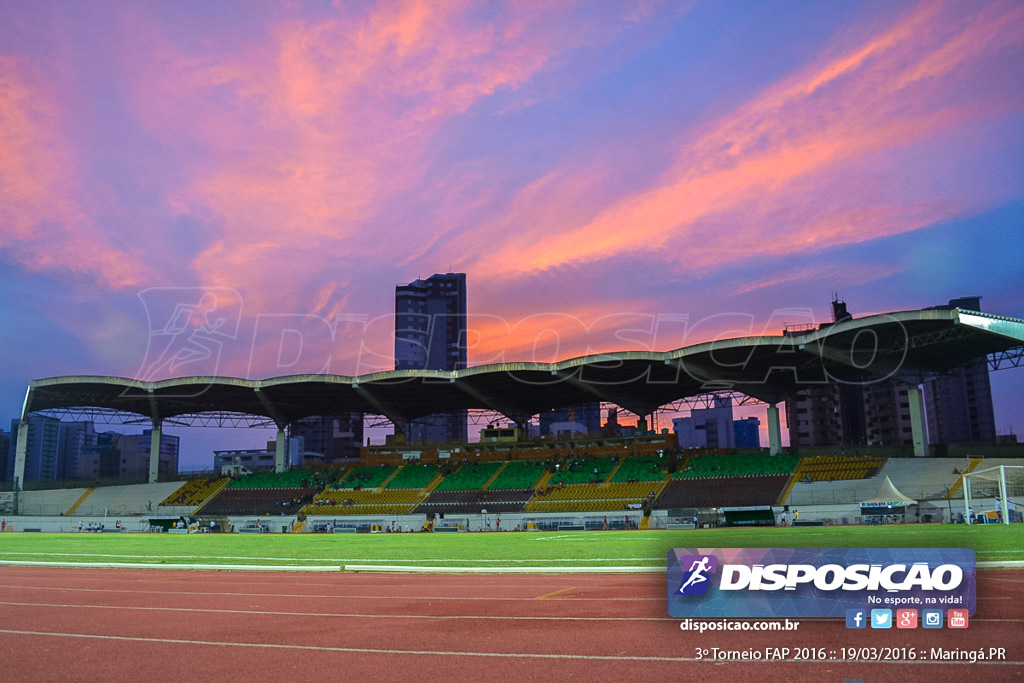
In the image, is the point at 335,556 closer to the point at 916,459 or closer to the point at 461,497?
the point at 461,497

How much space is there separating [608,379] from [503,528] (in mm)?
18613

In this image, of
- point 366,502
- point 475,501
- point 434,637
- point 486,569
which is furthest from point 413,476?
point 434,637

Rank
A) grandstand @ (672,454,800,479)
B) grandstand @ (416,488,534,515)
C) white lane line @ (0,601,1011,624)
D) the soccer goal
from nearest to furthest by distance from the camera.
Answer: white lane line @ (0,601,1011,624)
the soccer goal
grandstand @ (672,454,800,479)
grandstand @ (416,488,534,515)

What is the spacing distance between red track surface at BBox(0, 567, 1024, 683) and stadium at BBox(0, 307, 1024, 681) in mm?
60

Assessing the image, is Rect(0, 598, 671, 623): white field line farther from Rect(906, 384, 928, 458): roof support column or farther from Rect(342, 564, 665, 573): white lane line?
Rect(906, 384, 928, 458): roof support column

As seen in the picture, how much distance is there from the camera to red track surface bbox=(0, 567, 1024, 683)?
7582mm

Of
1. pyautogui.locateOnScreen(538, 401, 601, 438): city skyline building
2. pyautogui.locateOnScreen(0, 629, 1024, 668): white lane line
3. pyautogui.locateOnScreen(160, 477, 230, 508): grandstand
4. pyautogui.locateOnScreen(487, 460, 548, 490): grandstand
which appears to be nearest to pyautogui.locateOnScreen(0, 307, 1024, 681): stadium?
pyautogui.locateOnScreen(0, 629, 1024, 668): white lane line

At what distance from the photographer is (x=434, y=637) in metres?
10.0

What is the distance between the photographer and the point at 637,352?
63500 millimetres

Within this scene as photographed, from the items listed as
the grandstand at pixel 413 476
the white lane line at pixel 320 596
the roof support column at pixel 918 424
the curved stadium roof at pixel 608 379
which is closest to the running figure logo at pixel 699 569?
the white lane line at pixel 320 596

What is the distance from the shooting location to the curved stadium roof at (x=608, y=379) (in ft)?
178

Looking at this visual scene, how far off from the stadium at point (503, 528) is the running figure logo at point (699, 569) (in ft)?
2.40

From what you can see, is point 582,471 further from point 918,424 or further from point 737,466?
point 918,424

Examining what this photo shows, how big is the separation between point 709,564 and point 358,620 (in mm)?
6374
